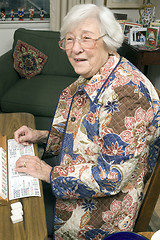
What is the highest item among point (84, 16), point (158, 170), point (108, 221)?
point (84, 16)

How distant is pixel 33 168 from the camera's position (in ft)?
3.67

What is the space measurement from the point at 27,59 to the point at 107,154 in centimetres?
245

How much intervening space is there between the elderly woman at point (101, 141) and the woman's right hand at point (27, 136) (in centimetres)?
19

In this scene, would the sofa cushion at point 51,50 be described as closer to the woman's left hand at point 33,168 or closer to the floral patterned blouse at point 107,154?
the floral patterned blouse at point 107,154

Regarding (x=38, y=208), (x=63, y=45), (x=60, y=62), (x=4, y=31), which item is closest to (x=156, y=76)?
(x=60, y=62)

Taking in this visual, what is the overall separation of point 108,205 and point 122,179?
0.16 m

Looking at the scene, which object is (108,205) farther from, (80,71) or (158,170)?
(80,71)

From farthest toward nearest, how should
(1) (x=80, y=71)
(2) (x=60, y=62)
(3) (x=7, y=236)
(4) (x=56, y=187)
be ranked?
1. (2) (x=60, y=62)
2. (1) (x=80, y=71)
3. (4) (x=56, y=187)
4. (3) (x=7, y=236)

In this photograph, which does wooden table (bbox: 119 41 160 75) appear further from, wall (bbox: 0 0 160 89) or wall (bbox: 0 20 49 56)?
wall (bbox: 0 20 49 56)

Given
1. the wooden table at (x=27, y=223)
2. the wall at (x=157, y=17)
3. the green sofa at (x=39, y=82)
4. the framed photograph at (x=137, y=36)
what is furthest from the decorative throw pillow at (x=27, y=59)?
the wooden table at (x=27, y=223)

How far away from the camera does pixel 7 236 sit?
85cm

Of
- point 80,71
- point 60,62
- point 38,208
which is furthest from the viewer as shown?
point 60,62

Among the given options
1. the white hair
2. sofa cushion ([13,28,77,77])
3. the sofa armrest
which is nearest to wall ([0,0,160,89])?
sofa cushion ([13,28,77,77])

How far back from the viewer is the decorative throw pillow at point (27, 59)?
10.6ft
